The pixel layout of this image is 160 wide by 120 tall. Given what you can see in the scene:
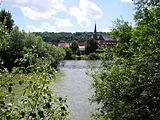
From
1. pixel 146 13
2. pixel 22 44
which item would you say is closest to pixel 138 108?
pixel 146 13

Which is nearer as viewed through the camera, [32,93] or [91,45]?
[32,93]

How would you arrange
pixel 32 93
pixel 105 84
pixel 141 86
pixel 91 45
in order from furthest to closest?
pixel 91 45, pixel 105 84, pixel 141 86, pixel 32 93

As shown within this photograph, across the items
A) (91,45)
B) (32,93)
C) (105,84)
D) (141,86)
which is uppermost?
(91,45)

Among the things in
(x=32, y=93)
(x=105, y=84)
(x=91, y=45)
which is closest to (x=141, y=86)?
(x=105, y=84)

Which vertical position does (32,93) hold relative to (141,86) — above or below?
above

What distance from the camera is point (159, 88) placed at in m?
4.93

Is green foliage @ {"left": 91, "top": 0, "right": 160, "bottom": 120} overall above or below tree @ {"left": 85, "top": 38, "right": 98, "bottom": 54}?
below

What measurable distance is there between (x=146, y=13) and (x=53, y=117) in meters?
6.19

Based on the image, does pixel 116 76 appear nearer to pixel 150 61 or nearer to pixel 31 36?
pixel 150 61

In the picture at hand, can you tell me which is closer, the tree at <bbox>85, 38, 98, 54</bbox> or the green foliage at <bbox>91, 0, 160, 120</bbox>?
the green foliage at <bbox>91, 0, 160, 120</bbox>

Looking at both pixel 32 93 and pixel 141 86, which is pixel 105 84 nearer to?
pixel 141 86

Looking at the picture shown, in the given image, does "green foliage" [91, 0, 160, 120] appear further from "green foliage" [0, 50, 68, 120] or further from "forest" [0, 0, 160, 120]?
"green foliage" [0, 50, 68, 120]

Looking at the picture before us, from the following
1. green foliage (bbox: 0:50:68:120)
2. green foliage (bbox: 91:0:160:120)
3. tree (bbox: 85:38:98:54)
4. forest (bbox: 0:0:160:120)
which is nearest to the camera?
green foliage (bbox: 0:50:68:120)

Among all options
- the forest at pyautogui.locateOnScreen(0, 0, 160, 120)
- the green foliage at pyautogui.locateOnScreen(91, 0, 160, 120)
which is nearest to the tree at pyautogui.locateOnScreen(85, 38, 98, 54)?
the forest at pyautogui.locateOnScreen(0, 0, 160, 120)
